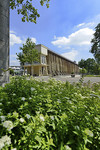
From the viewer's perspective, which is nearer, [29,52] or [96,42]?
[96,42]

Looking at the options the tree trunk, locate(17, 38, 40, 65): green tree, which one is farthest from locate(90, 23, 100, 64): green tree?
the tree trunk

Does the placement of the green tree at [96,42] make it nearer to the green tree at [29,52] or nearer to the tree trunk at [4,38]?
the green tree at [29,52]

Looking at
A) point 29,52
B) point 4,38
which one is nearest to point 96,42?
point 29,52

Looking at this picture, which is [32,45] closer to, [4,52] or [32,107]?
[4,52]

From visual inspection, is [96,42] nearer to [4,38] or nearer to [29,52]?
[29,52]

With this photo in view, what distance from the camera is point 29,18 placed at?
11.8ft

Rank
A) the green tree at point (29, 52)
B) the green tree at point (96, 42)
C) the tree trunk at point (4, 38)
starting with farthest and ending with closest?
the green tree at point (29, 52), the green tree at point (96, 42), the tree trunk at point (4, 38)

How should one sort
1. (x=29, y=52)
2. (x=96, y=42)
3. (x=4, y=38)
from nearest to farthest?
1. (x=4, y=38)
2. (x=96, y=42)
3. (x=29, y=52)

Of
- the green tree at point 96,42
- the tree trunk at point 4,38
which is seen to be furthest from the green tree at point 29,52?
the tree trunk at point 4,38

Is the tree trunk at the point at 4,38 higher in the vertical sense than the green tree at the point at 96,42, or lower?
lower

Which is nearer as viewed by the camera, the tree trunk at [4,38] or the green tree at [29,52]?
the tree trunk at [4,38]

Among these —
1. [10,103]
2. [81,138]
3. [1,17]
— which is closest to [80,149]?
[81,138]

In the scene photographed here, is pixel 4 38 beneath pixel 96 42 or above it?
beneath

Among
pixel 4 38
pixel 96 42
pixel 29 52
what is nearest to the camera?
pixel 4 38
